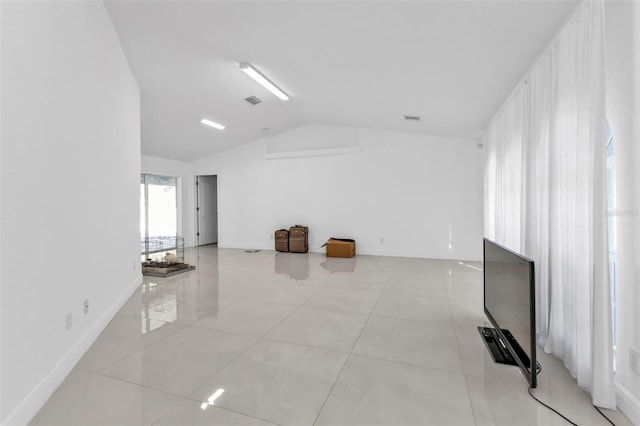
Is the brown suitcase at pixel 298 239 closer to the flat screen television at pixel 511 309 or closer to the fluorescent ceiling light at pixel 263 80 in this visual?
the fluorescent ceiling light at pixel 263 80

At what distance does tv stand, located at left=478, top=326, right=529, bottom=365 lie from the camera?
89.1 inches

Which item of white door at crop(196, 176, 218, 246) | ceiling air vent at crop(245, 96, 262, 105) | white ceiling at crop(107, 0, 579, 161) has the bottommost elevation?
white door at crop(196, 176, 218, 246)

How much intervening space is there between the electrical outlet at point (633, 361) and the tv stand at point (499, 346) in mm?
505

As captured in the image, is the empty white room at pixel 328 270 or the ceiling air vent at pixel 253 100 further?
the ceiling air vent at pixel 253 100

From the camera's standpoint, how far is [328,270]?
5699 mm

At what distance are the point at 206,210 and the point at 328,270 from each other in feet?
18.9

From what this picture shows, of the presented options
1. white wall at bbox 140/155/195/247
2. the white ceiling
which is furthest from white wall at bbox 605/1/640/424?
white wall at bbox 140/155/195/247

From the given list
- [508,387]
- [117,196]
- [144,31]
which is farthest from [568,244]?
[144,31]

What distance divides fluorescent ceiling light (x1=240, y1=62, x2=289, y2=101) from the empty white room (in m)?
0.07

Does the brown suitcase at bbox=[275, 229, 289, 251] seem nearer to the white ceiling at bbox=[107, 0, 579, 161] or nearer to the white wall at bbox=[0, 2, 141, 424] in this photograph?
the white ceiling at bbox=[107, 0, 579, 161]

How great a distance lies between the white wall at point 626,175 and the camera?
1636mm

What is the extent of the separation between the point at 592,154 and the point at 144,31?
451 centimetres

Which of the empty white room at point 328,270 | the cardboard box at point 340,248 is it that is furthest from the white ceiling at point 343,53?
the cardboard box at point 340,248

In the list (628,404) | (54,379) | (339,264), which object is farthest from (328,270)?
(628,404)
